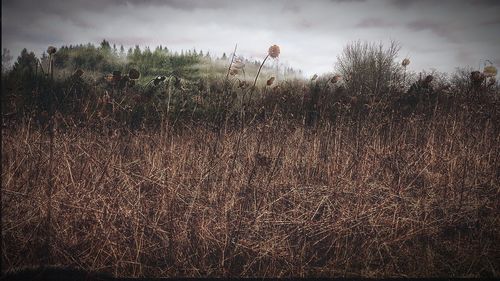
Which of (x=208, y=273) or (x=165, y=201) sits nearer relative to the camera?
(x=208, y=273)

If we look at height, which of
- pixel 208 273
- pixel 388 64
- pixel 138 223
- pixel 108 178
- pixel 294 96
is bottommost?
pixel 208 273

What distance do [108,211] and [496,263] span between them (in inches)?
107

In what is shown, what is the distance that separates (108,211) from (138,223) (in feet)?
1.04

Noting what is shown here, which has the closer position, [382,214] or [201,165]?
[382,214]

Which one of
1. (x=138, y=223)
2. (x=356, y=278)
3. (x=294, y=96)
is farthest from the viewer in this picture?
(x=294, y=96)

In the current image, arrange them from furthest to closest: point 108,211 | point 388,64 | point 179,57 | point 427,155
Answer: point 179,57, point 388,64, point 427,155, point 108,211

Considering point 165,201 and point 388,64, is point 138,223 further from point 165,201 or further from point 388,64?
point 388,64

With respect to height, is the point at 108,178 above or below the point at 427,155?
below

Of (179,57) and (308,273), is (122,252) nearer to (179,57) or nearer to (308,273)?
(308,273)

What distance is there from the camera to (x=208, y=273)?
1.90m

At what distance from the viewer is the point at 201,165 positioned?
2832 millimetres

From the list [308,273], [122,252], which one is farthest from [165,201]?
[308,273]

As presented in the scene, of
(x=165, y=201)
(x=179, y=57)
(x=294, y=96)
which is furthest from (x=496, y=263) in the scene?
(x=179, y=57)

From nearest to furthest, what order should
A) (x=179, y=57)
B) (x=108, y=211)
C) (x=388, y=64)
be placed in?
1. (x=108, y=211)
2. (x=388, y=64)
3. (x=179, y=57)
